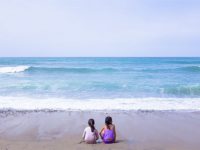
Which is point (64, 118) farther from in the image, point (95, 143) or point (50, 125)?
point (95, 143)

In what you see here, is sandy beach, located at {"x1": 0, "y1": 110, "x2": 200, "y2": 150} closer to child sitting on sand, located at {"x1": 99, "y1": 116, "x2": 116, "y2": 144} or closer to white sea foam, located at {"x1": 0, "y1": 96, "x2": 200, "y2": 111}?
child sitting on sand, located at {"x1": 99, "y1": 116, "x2": 116, "y2": 144}

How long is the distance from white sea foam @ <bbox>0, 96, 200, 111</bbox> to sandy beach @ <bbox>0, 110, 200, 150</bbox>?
0.92 meters

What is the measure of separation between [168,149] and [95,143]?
1.65m

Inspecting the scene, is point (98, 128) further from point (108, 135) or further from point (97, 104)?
point (97, 104)

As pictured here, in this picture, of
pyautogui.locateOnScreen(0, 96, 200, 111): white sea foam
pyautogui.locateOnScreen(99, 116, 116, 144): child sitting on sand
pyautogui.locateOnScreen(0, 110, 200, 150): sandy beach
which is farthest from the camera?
pyautogui.locateOnScreen(0, 96, 200, 111): white sea foam

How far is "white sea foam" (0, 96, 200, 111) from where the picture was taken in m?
11.6

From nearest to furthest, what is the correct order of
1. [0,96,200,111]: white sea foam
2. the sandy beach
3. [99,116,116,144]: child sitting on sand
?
the sandy beach < [99,116,116,144]: child sitting on sand < [0,96,200,111]: white sea foam

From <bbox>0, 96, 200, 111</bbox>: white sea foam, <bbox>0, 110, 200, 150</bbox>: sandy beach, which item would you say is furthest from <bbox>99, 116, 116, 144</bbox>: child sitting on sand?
<bbox>0, 96, 200, 111</bbox>: white sea foam

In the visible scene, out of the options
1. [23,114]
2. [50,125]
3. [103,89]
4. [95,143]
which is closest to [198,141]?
[95,143]

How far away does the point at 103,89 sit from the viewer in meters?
17.8

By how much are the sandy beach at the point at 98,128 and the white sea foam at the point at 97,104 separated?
0.92m

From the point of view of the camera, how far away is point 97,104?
12.4m

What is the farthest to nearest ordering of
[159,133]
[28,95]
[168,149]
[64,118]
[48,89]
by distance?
[48,89]
[28,95]
[64,118]
[159,133]
[168,149]

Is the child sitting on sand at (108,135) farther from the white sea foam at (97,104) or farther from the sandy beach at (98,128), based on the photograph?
the white sea foam at (97,104)
